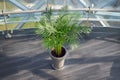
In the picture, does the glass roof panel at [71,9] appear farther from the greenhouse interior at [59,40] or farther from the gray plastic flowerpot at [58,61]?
the gray plastic flowerpot at [58,61]

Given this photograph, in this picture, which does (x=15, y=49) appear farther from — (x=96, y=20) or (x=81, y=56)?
(x=96, y=20)

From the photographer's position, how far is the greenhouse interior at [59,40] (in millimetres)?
5727

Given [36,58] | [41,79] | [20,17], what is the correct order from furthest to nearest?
[20,17], [36,58], [41,79]

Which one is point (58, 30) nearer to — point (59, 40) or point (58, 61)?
point (59, 40)

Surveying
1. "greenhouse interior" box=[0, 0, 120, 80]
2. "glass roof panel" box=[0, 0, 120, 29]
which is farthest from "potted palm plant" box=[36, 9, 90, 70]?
"glass roof panel" box=[0, 0, 120, 29]

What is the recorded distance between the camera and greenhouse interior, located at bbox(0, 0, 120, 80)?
5727 millimetres

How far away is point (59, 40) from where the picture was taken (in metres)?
5.65

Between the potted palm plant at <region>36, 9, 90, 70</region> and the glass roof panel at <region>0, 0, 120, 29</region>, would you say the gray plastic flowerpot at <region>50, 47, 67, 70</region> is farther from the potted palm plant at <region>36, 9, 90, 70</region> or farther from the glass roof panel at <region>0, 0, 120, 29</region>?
the glass roof panel at <region>0, 0, 120, 29</region>

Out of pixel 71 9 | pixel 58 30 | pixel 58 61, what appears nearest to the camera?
pixel 58 30

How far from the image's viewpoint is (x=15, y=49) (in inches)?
257

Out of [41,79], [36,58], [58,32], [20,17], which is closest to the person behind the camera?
[58,32]

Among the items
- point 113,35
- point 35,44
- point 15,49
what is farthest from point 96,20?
point 15,49

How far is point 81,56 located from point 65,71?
0.55 meters

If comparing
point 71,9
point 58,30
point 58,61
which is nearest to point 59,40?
point 58,30
